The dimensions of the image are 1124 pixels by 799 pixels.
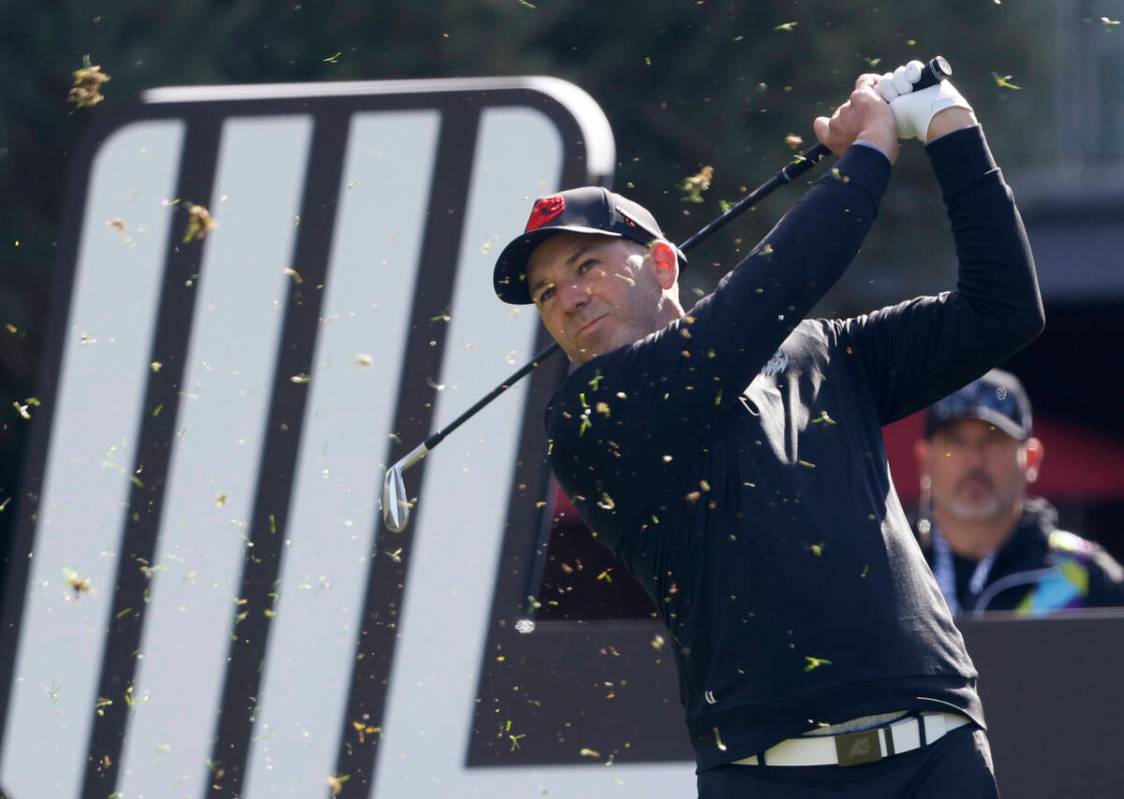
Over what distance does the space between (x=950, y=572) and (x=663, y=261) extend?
213 cm

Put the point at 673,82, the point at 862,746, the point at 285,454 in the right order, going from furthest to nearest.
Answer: the point at 673,82 < the point at 285,454 < the point at 862,746

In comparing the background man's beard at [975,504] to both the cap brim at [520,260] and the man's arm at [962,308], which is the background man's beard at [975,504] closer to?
the man's arm at [962,308]

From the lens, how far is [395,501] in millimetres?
4520

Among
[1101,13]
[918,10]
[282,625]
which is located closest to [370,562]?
[282,625]

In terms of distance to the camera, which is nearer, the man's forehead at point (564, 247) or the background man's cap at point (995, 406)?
the man's forehead at point (564, 247)

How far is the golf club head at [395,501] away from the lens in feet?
14.8

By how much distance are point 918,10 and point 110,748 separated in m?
5.33

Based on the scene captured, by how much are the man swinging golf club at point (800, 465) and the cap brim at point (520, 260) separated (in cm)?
1

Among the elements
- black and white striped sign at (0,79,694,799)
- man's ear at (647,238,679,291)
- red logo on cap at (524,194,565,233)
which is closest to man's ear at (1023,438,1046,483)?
black and white striped sign at (0,79,694,799)

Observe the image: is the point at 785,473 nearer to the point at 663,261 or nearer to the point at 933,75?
the point at 663,261

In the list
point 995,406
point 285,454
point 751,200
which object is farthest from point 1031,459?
point 751,200

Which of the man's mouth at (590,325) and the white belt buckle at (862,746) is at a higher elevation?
the man's mouth at (590,325)

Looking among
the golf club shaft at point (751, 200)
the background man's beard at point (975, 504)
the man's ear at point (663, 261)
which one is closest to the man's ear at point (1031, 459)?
the background man's beard at point (975, 504)

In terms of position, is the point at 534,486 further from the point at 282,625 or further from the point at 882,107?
the point at 882,107
